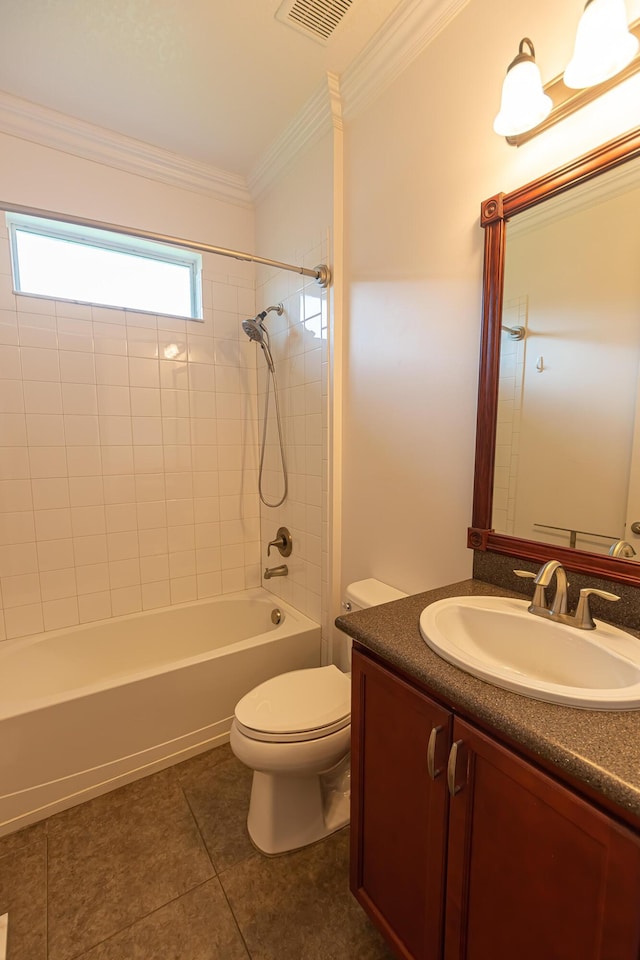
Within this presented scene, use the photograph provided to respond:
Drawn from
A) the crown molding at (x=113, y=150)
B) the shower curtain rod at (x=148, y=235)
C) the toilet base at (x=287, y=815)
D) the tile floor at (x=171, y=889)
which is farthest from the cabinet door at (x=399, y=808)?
the crown molding at (x=113, y=150)

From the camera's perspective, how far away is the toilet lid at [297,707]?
4.33 ft

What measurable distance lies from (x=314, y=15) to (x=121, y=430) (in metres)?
1.87

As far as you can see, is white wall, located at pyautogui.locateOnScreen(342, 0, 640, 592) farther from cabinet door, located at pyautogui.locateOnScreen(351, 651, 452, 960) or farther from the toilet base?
the toilet base

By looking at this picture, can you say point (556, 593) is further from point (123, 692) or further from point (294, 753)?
point (123, 692)

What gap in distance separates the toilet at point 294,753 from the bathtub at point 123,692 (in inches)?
18.8

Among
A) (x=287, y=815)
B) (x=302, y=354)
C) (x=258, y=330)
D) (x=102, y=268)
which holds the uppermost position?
(x=102, y=268)

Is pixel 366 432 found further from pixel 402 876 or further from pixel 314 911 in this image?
pixel 314 911

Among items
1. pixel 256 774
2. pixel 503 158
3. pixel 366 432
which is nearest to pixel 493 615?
pixel 366 432

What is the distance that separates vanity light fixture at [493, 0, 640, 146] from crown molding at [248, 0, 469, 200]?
551 mm

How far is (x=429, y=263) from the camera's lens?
145 centimetres

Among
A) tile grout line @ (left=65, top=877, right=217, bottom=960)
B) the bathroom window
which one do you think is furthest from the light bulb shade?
tile grout line @ (left=65, top=877, right=217, bottom=960)

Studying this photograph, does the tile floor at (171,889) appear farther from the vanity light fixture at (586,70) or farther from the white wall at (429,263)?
the vanity light fixture at (586,70)

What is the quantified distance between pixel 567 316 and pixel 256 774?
70.2 inches

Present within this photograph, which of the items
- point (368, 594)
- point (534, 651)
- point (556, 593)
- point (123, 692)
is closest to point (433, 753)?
point (534, 651)
